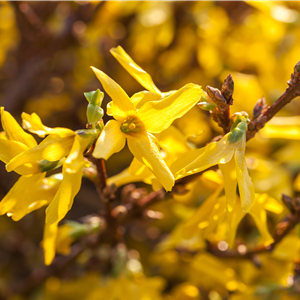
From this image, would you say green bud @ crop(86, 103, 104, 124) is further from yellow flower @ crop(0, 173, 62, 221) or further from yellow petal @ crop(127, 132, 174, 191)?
yellow flower @ crop(0, 173, 62, 221)

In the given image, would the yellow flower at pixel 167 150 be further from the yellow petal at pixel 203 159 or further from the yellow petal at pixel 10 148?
the yellow petal at pixel 10 148

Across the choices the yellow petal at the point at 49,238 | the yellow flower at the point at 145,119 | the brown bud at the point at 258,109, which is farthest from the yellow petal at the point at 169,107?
the yellow petal at the point at 49,238

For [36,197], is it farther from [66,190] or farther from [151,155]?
[151,155]

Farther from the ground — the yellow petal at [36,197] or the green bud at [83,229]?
the yellow petal at [36,197]

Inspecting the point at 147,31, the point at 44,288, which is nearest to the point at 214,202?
the point at 44,288

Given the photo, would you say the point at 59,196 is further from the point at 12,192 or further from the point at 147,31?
the point at 147,31
